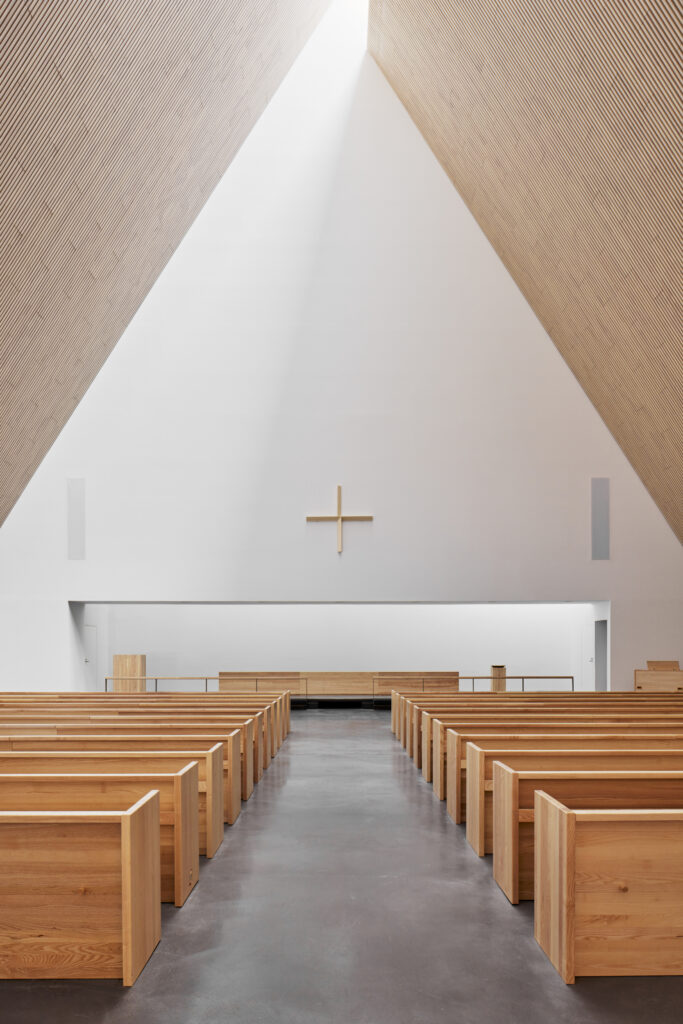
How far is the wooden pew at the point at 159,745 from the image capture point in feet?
14.6

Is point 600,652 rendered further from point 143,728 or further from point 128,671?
point 143,728

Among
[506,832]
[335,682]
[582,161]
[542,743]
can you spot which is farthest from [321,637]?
[506,832]

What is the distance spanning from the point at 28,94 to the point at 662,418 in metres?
6.74

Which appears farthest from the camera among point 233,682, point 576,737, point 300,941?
point 233,682

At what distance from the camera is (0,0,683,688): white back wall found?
37.3 feet

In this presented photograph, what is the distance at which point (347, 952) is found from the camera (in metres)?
2.90

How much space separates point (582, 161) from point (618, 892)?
6.44 m

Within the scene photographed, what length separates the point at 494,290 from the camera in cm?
1169

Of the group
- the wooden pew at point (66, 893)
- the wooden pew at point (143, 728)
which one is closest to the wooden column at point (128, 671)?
the wooden pew at point (143, 728)

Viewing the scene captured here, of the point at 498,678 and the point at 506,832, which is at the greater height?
the point at 506,832

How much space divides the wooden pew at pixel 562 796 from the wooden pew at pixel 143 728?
82.5 inches

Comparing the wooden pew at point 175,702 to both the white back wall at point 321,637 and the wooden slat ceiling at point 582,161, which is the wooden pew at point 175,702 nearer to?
the white back wall at point 321,637

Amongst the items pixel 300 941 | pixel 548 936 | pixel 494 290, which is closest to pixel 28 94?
pixel 300 941

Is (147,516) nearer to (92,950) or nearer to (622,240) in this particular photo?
(622,240)
